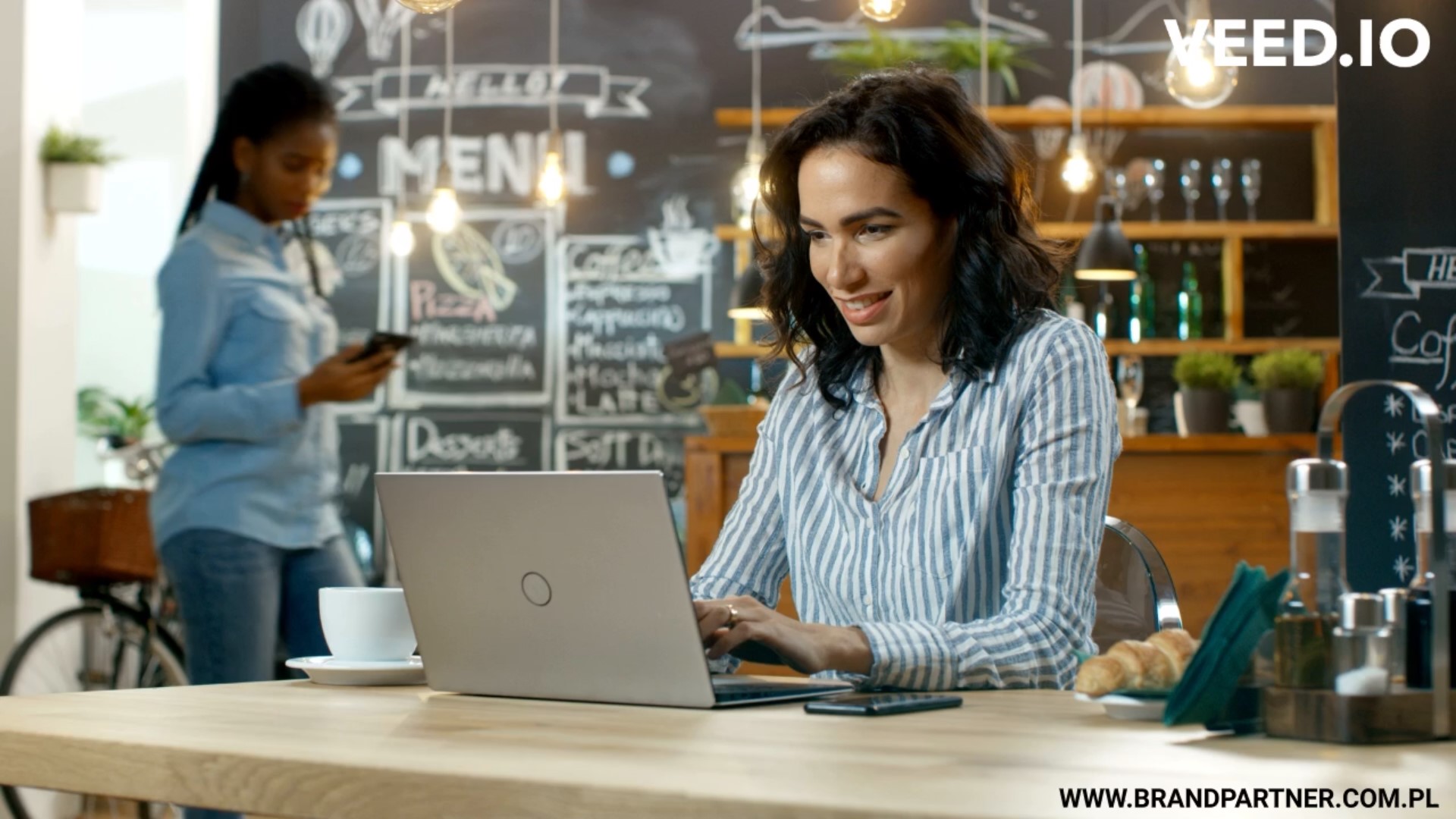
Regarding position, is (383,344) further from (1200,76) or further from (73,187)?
(1200,76)

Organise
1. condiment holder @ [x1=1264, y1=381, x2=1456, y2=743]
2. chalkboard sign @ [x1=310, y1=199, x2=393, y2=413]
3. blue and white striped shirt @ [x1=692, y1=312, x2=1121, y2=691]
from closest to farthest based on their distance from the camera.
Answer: condiment holder @ [x1=1264, y1=381, x2=1456, y2=743]
blue and white striped shirt @ [x1=692, y1=312, x2=1121, y2=691]
chalkboard sign @ [x1=310, y1=199, x2=393, y2=413]

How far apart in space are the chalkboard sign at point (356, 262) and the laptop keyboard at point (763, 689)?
5.60 metres

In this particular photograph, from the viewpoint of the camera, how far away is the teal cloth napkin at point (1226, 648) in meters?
1.10

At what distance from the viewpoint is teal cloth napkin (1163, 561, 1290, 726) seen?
110cm

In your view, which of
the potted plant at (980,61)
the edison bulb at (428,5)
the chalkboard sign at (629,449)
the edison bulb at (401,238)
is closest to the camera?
the edison bulb at (428,5)

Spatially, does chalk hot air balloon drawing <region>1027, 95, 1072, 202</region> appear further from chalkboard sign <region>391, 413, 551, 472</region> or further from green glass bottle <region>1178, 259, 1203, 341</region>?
chalkboard sign <region>391, 413, 551, 472</region>

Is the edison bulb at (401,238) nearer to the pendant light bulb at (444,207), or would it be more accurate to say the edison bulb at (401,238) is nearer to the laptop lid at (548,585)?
the pendant light bulb at (444,207)

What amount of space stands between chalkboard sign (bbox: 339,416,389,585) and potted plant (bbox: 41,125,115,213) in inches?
89.1

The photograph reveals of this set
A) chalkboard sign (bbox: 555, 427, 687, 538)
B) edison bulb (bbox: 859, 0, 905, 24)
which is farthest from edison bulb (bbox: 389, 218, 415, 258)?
edison bulb (bbox: 859, 0, 905, 24)

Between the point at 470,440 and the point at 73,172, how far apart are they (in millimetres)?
2552

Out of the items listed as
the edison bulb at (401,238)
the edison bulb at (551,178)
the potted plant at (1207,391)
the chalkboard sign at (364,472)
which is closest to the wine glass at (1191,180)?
the potted plant at (1207,391)

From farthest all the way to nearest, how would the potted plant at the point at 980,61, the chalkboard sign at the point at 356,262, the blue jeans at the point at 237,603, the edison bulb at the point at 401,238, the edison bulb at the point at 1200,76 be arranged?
the chalkboard sign at the point at 356,262
the potted plant at the point at 980,61
the edison bulb at the point at 401,238
the edison bulb at the point at 1200,76
the blue jeans at the point at 237,603

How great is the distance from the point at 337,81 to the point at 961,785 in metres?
6.65

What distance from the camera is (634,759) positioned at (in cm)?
98
